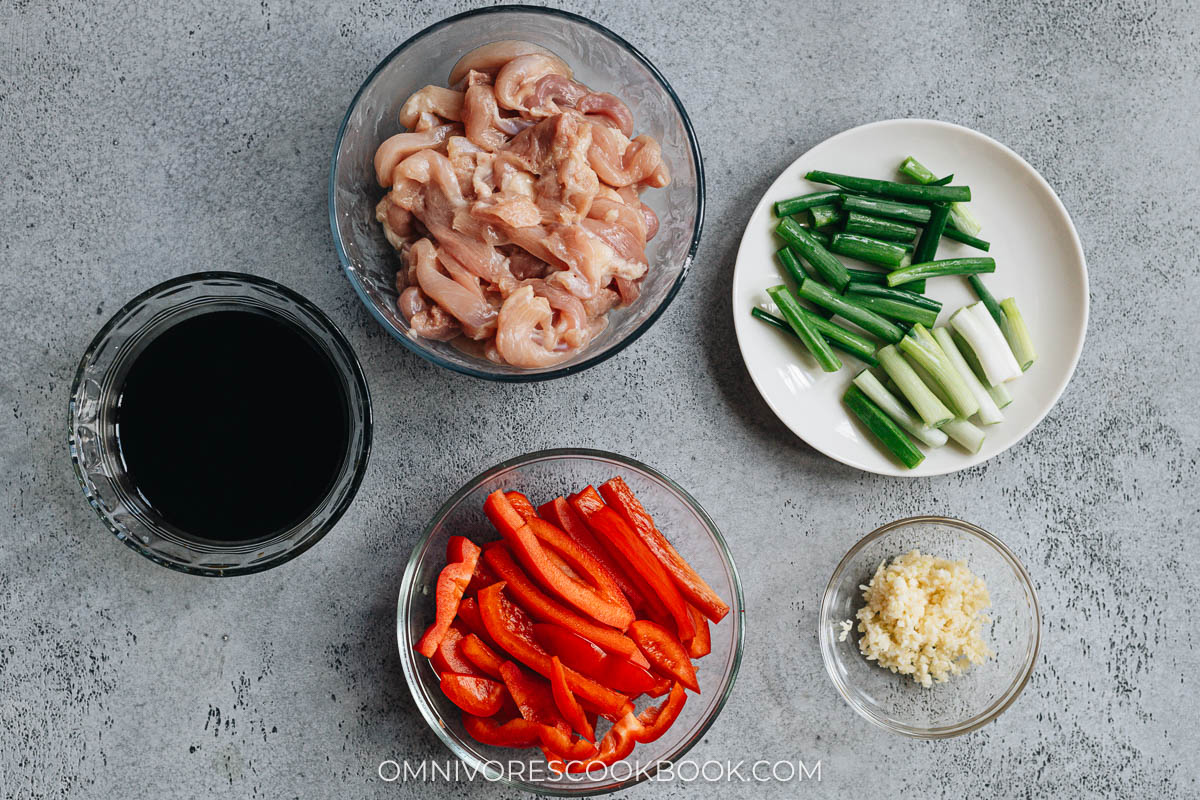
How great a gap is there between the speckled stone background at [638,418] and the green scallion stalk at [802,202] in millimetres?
108

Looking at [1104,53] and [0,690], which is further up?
[1104,53]

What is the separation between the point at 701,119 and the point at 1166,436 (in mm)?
1428

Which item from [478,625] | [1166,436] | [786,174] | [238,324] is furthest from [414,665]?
[1166,436]

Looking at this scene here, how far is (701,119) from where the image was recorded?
6.73 ft

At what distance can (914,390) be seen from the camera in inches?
77.5

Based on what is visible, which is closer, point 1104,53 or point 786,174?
point 786,174

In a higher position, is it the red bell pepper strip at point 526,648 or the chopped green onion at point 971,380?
the chopped green onion at point 971,380

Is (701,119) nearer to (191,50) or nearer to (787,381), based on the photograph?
(787,381)

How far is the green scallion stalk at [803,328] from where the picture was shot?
195 centimetres

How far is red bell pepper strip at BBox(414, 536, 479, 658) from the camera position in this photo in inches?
68.7

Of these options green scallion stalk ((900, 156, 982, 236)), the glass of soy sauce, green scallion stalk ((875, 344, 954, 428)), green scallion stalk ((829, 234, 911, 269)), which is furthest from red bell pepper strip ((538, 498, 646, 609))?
green scallion stalk ((900, 156, 982, 236))

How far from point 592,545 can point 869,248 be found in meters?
0.96

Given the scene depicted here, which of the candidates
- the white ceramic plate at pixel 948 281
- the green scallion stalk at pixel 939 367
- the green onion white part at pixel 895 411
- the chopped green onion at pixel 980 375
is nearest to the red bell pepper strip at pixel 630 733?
the white ceramic plate at pixel 948 281

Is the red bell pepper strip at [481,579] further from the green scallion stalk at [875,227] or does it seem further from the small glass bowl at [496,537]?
the green scallion stalk at [875,227]
